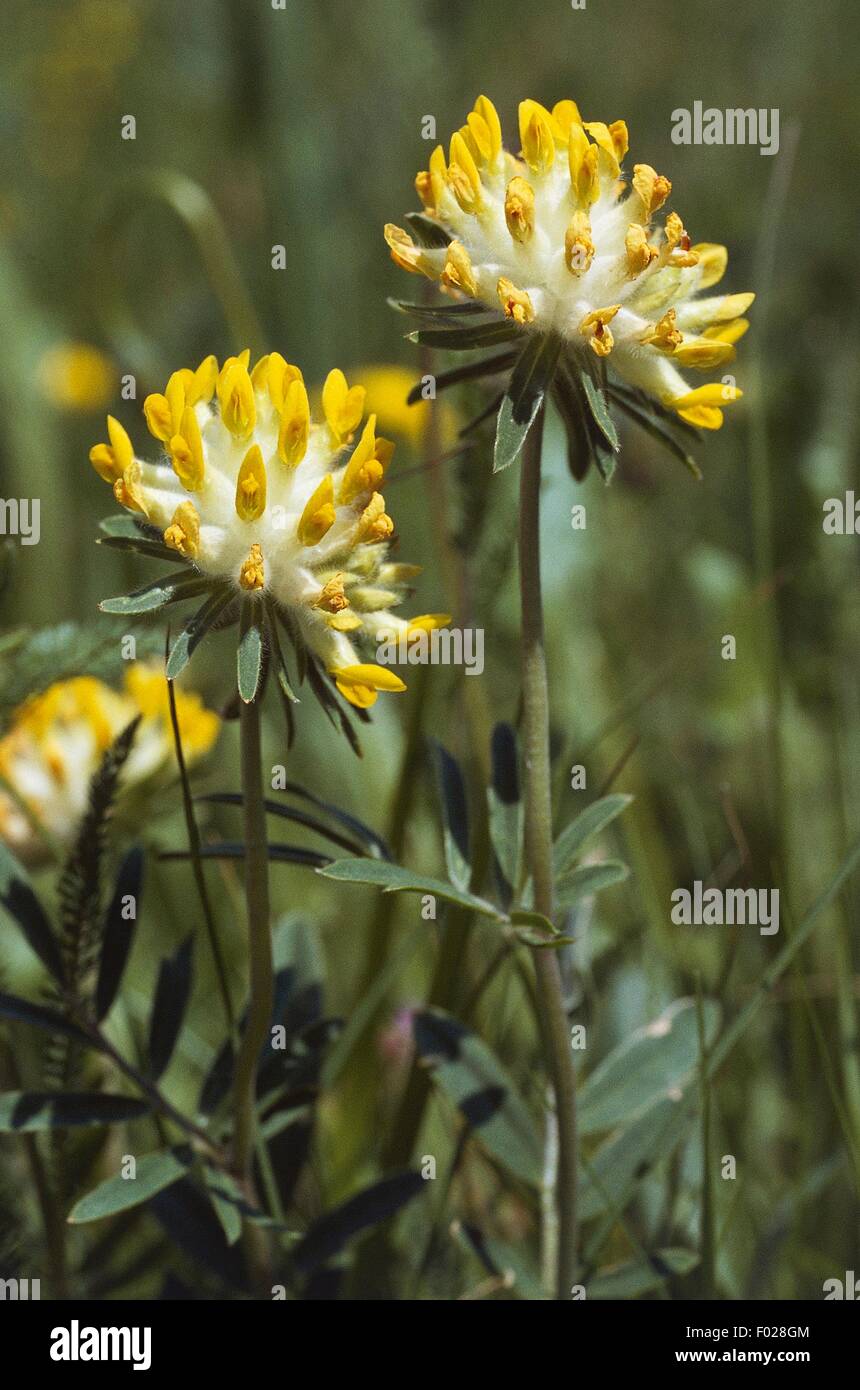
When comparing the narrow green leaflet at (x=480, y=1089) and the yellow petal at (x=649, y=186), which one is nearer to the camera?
the yellow petal at (x=649, y=186)

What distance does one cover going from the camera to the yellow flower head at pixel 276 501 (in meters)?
1.25

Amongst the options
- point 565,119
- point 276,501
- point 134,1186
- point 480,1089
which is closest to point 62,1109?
point 134,1186

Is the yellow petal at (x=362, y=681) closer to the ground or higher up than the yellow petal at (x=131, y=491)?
closer to the ground

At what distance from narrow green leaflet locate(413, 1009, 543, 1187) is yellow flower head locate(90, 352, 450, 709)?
55 centimetres

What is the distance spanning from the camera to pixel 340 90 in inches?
221

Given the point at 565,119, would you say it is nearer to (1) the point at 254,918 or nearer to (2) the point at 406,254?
(2) the point at 406,254

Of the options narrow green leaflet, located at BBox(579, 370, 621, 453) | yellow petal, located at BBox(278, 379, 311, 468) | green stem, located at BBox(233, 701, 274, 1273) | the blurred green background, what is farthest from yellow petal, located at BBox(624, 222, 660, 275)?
the blurred green background

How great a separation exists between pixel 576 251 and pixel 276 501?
36 centimetres

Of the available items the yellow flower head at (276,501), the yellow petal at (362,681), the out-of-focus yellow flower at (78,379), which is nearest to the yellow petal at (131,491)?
the yellow flower head at (276,501)

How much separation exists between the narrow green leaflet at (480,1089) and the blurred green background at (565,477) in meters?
0.22

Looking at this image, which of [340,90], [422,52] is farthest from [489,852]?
[340,90]

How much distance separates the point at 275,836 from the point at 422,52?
10.5 feet

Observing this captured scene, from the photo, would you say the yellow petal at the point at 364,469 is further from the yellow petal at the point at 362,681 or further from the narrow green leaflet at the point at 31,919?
the narrow green leaflet at the point at 31,919
